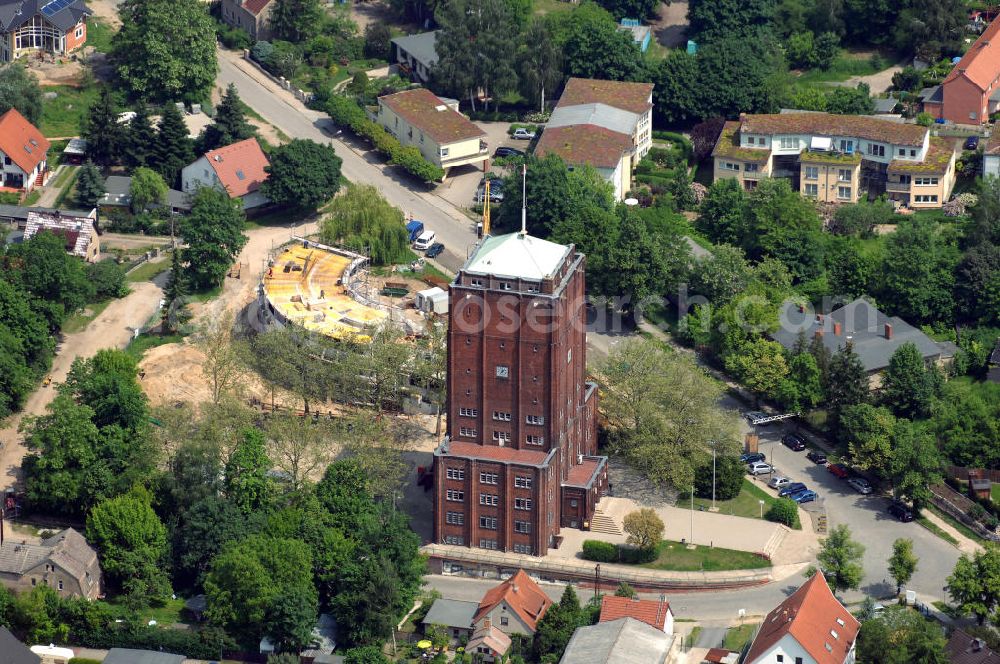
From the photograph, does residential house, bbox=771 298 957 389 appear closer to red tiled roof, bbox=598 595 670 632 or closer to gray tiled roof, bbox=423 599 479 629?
red tiled roof, bbox=598 595 670 632

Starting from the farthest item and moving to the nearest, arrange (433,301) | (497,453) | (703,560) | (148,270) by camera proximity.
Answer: (148,270), (433,301), (703,560), (497,453)

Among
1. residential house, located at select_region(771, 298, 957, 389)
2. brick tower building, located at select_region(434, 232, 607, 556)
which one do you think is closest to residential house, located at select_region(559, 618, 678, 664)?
brick tower building, located at select_region(434, 232, 607, 556)

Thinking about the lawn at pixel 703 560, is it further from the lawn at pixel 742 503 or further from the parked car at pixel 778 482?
the parked car at pixel 778 482

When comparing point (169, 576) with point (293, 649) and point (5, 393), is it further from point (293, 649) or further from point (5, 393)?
point (5, 393)

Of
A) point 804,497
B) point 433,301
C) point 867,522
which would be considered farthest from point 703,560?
point 433,301

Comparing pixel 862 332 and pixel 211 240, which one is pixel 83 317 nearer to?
pixel 211 240

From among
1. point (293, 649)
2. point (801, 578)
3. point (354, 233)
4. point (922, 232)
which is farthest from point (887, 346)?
point (293, 649)

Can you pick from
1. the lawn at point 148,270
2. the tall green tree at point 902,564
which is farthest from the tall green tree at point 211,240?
the tall green tree at point 902,564
